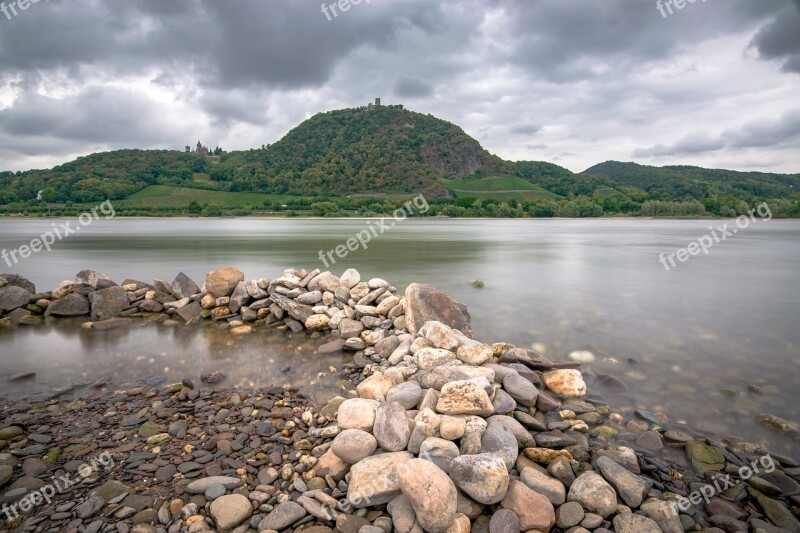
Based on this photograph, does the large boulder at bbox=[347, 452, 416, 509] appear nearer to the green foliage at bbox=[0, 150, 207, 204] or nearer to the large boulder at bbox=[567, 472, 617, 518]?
the large boulder at bbox=[567, 472, 617, 518]

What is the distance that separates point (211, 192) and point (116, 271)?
131467 mm

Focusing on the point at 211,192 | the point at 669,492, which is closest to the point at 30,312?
the point at 669,492

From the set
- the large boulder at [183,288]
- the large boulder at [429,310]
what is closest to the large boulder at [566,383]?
the large boulder at [429,310]

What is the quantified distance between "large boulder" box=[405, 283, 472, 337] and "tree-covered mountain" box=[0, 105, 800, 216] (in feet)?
382

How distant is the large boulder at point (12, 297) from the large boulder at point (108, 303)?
2221 mm

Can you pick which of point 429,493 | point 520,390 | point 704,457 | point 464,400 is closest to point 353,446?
point 429,493

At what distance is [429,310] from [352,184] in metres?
148

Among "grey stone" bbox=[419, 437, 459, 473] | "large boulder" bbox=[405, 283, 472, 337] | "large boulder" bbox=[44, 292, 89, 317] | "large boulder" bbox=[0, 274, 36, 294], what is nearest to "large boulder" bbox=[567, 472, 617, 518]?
"grey stone" bbox=[419, 437, 459, 473]

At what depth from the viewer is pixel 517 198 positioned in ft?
541

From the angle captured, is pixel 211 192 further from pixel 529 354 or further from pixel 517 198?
pixel 529 354

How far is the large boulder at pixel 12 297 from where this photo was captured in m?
12.6

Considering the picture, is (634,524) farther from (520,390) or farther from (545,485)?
(520,390)

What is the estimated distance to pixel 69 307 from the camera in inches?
502

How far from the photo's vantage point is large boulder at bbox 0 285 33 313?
41.4ft
